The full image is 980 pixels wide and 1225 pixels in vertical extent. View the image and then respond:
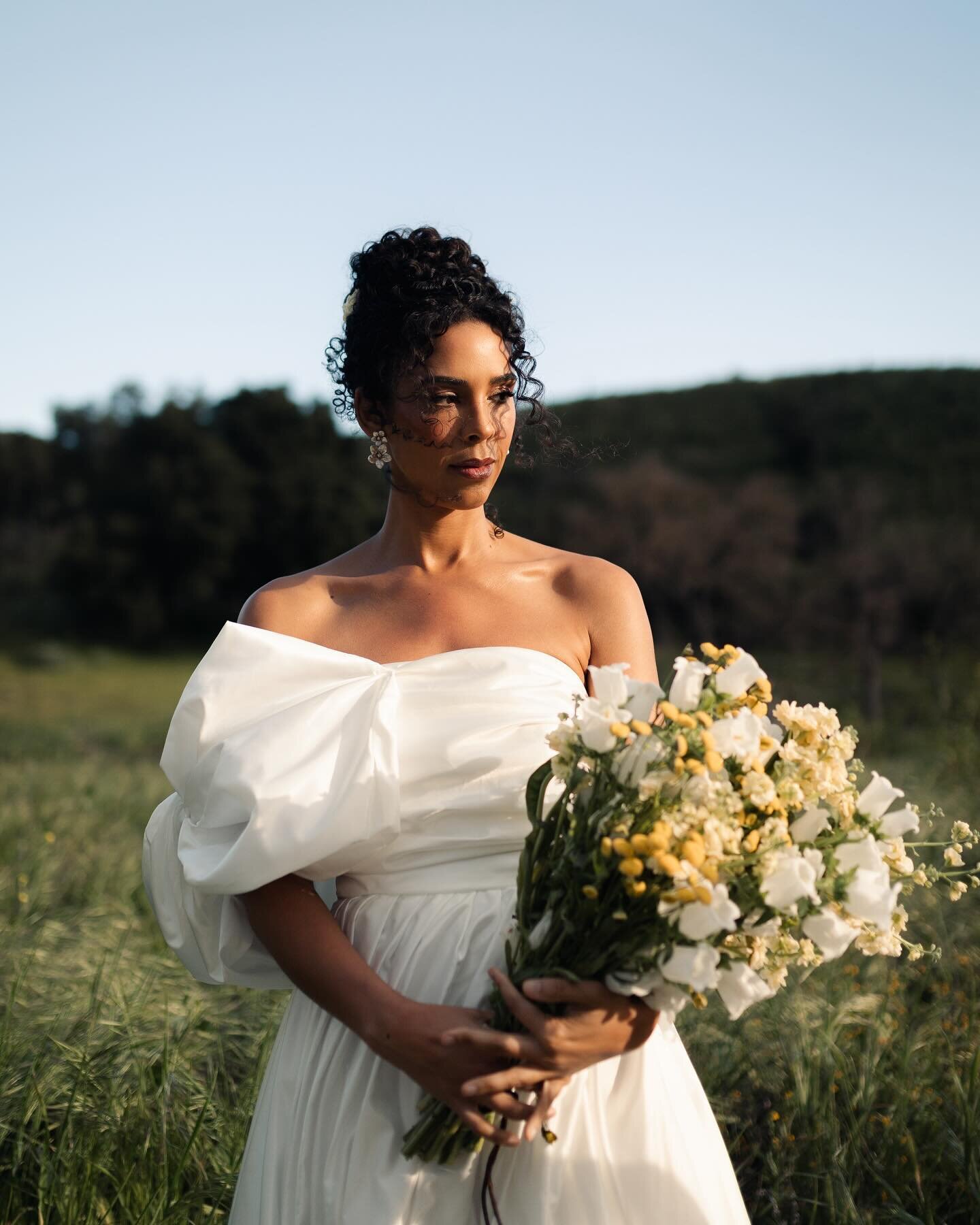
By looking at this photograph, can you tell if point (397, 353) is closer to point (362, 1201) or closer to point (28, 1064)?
point (362, 1201)

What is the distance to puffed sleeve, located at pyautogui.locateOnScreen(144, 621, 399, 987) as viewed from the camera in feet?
6.59

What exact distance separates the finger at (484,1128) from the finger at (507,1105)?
23 mm

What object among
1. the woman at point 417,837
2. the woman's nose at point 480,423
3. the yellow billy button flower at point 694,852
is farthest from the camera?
the woman's nose at point 480,423

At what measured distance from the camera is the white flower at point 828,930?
1.69m

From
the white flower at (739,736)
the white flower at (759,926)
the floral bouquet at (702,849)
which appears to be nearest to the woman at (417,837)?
the floral bouquet at (702,849)

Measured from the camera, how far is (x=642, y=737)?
1742 millimetres

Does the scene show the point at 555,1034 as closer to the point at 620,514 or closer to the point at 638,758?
the point at 638,758

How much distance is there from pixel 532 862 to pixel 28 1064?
8.58ft

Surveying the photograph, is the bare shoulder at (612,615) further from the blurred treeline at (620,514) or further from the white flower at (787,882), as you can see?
the blurred treeline at (620,514)

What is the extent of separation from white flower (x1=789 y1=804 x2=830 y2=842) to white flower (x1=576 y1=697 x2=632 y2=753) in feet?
1.10

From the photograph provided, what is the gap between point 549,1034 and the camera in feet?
5.74

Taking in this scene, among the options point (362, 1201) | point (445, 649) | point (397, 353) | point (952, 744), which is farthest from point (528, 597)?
point (952, 744)

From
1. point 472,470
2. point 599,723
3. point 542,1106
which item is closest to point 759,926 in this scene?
point 599,723

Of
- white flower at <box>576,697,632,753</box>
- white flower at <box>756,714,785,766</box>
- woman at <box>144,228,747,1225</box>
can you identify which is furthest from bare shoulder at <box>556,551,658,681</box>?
white flower at <box>576,697,632,753</box>
